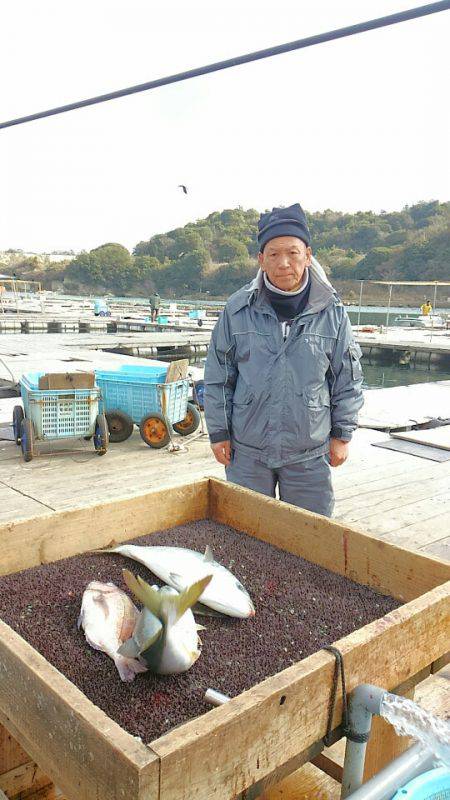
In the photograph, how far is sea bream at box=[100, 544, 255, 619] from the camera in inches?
65.6

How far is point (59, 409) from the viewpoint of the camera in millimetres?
5570

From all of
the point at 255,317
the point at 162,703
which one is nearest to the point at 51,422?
the point at 255,317

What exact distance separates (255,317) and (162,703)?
1.75 meters

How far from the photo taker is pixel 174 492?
2352mm

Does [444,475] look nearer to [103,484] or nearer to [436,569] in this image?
[103,484]

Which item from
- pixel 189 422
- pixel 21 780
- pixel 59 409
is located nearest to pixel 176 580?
pixel 21 780

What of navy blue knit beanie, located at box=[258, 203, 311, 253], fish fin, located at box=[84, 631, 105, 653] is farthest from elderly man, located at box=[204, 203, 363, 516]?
fish fin, located at box=[84, 631, 105, 653]

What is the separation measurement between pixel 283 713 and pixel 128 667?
0.38 metres

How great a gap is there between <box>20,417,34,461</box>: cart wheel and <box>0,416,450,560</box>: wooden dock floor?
9 cm

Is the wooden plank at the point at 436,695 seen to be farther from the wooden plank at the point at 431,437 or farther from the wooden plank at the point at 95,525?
the wooden plank at the point at 431,437

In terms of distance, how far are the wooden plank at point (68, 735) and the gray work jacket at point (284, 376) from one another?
1549 millimetres

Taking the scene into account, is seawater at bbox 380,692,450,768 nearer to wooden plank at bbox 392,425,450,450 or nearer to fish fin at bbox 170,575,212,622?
fish fin at bbox 170,575,212,622

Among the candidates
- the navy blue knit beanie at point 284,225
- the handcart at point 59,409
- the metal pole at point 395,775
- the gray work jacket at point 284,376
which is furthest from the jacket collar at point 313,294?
the handcart at point 59,409

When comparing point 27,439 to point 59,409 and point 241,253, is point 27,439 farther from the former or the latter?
point 241,253
